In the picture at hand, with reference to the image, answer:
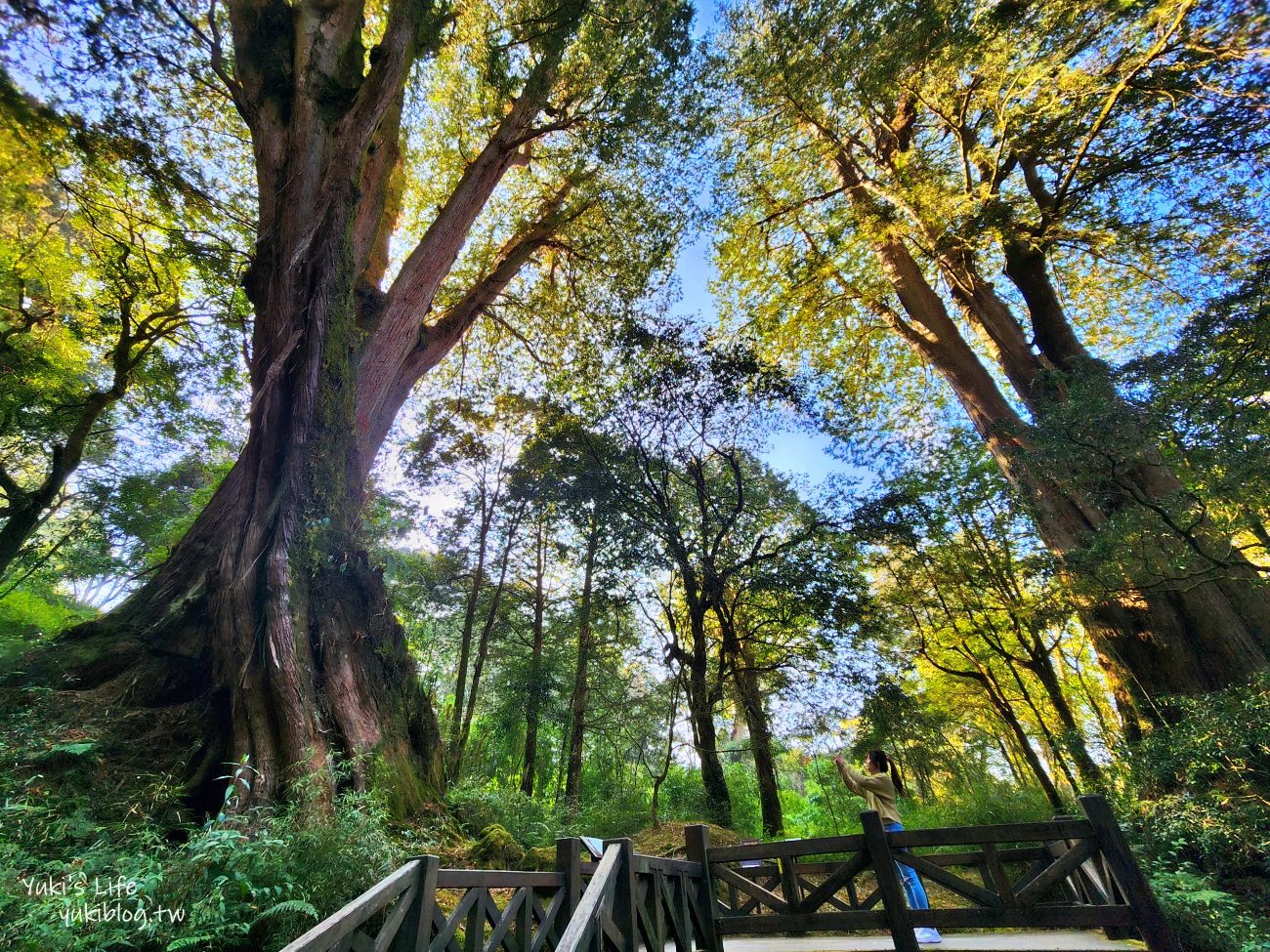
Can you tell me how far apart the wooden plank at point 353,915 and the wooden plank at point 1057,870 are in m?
4.05

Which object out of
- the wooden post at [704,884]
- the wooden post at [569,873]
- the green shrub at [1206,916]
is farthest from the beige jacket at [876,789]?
the wooden post at [569,873]

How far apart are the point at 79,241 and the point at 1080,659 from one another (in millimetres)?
18628

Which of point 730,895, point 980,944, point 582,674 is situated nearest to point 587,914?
point 730,895

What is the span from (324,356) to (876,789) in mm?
6756

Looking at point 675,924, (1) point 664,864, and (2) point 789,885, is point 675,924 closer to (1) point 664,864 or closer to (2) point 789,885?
(1) point 664,864

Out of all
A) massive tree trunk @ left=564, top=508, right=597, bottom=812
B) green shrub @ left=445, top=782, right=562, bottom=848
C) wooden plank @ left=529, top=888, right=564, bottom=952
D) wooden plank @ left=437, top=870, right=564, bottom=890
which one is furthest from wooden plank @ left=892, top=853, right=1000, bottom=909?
massive tree trunk @ left=564, top=508, right=597, bottom=812

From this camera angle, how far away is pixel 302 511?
4.52 m

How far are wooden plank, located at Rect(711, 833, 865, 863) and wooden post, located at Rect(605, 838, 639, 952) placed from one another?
1.36 m

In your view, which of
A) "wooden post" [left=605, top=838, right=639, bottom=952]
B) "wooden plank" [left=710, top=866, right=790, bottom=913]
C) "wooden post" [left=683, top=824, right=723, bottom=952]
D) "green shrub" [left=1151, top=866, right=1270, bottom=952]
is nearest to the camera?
"wooden post" [left=605, top=838, right=639, bottom=952]

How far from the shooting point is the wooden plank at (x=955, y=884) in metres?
3.58

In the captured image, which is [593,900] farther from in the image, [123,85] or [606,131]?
[606,131]

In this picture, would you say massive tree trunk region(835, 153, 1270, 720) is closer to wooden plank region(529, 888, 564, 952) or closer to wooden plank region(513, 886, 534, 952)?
wooden plank region(529, 888, 564, 952)

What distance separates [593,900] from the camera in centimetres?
225

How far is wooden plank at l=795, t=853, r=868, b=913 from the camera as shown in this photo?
379 cm
